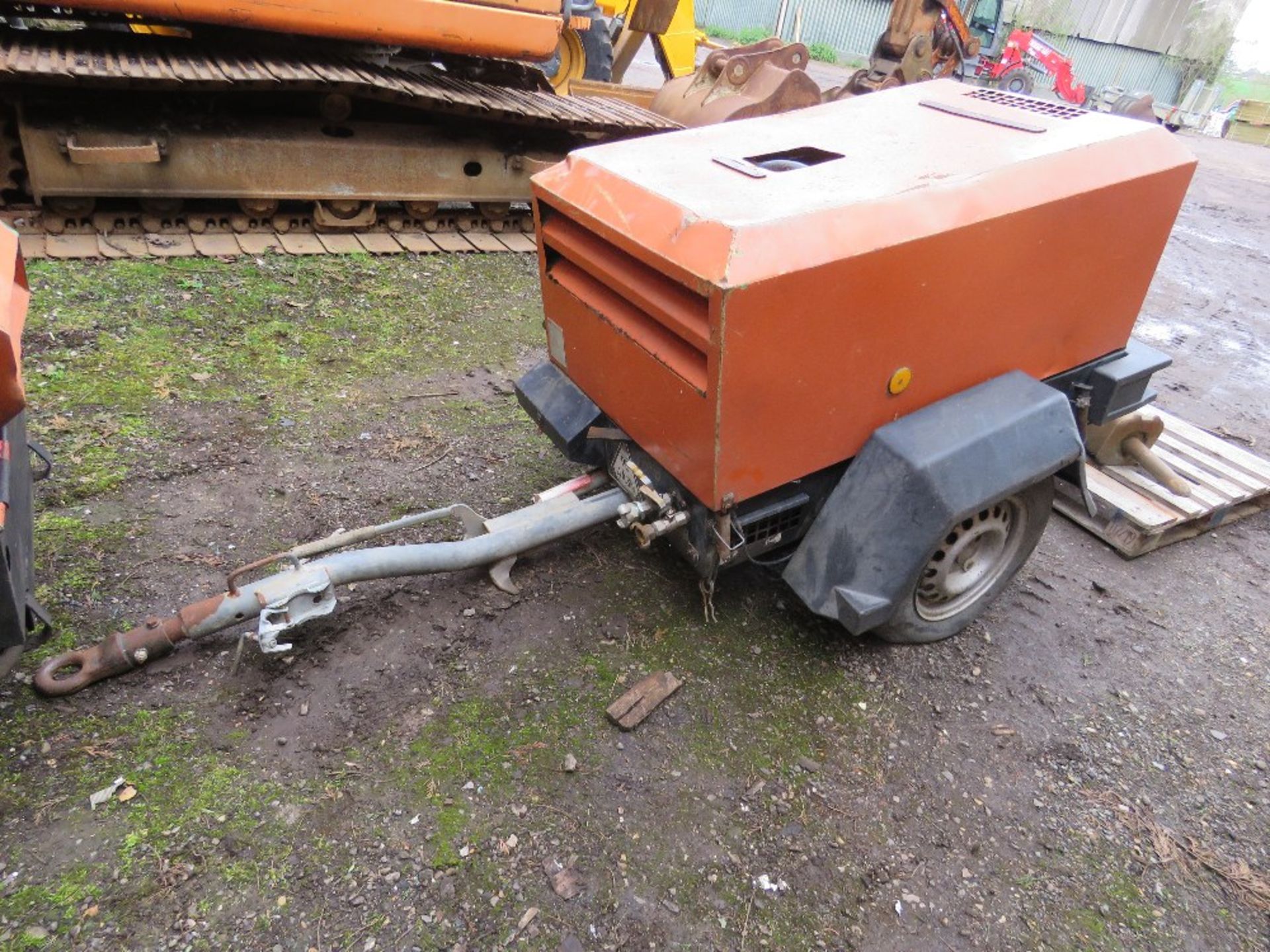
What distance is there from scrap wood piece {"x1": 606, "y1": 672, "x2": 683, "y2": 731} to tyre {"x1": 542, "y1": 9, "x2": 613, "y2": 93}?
7.37m

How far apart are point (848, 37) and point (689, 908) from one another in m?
25.3

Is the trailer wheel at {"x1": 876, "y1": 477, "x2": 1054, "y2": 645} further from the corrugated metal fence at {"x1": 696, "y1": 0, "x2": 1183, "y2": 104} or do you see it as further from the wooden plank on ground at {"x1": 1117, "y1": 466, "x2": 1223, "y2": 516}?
the corrugated metal fence at {"x1": 696, "y1": 0, "x2": 1183, "y2": 104}

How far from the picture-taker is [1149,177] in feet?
7.38

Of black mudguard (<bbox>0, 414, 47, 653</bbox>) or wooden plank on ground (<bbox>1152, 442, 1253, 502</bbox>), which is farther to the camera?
wooden plank on ground (<bbox>1152, 442, 1253, 502</bbox>)

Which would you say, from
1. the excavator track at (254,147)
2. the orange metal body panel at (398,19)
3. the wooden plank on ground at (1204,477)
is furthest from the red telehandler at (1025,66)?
the wooden plank on ground at (1204,477)

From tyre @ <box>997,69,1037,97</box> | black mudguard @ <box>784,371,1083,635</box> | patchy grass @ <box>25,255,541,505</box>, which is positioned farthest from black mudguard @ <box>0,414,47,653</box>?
tyre @ <box>997,69,1037,97</box>

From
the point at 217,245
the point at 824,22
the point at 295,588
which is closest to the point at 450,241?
the point at 217,245

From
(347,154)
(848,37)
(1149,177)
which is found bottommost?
(848,37)

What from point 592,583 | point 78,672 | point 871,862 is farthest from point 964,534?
point 78,672

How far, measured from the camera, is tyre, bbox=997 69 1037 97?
16750 mm

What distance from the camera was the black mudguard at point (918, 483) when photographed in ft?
6.91

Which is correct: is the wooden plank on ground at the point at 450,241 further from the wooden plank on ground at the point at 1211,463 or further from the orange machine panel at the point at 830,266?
the wooden plank on ground at the point at 1211,463

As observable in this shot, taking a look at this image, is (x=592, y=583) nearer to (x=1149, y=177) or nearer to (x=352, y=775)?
(x=352, y=775)

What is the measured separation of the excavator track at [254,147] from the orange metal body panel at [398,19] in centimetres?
23
